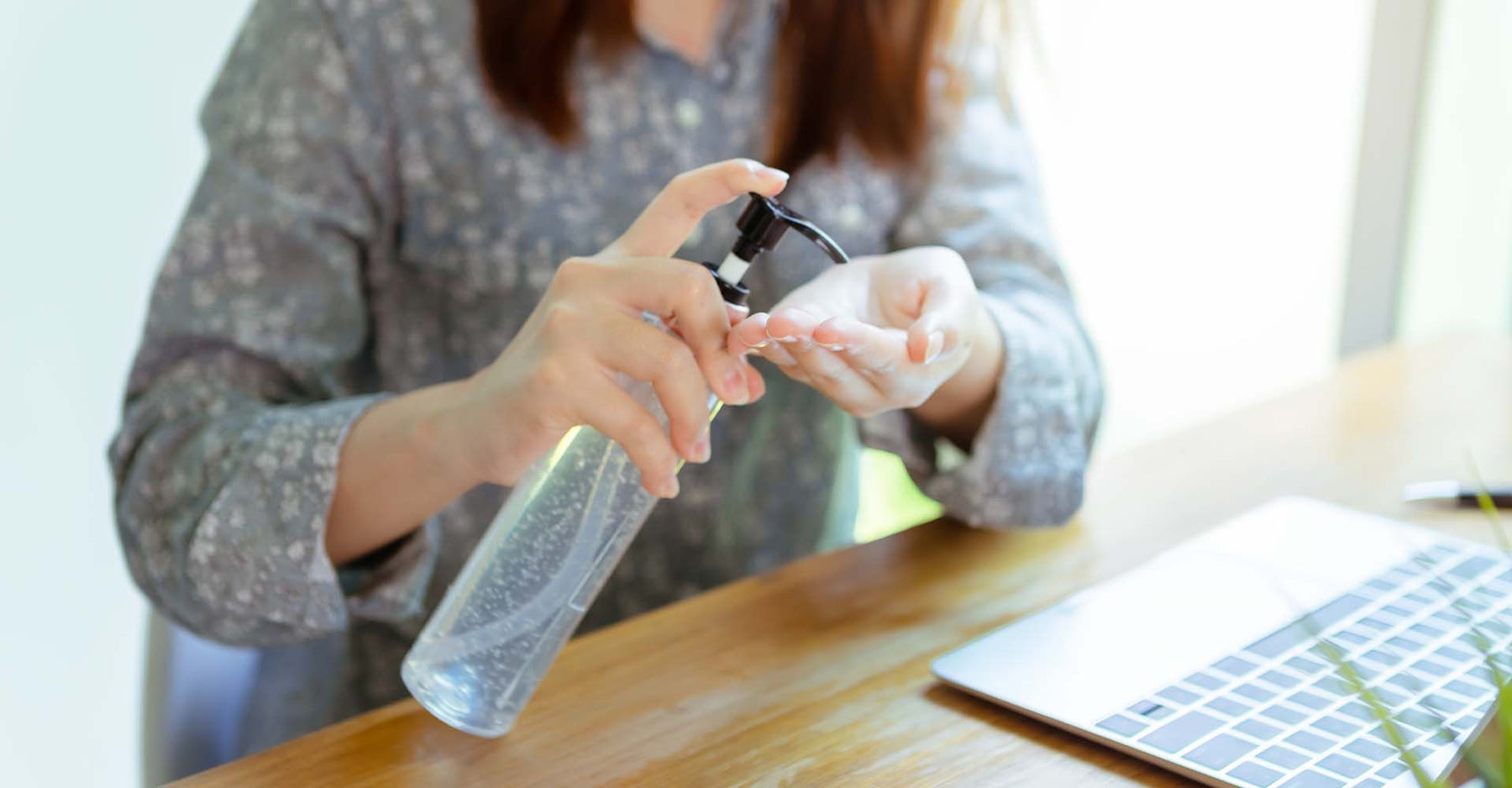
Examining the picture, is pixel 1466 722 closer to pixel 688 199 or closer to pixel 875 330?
pixel 875 330

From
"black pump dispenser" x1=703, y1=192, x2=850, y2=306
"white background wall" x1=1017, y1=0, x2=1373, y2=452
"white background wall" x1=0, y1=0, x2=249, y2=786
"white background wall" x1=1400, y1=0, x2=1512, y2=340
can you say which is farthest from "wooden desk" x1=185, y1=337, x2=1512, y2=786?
"white background wall" x1=1017, y1=0, x2=1373, y2=452

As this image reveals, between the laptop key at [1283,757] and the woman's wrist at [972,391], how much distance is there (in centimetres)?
30

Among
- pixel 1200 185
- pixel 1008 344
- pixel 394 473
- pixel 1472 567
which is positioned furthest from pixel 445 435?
pixel 1200 185

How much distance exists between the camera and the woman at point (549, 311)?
0.66 m

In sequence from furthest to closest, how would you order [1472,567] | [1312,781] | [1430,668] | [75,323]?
[75,323] → [1472,567] → [1430,668] → [1312,781]

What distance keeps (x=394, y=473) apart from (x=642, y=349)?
0.67 feet

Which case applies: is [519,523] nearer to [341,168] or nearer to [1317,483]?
[341,168]

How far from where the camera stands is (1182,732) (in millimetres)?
620

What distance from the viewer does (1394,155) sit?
1733 millimetres

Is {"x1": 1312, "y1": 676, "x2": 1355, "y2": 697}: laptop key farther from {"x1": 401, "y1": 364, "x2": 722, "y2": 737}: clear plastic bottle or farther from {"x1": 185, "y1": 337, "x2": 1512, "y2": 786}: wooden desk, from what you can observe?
{"x1": 401, "y1": 364, "x2": 722, "y2": 737}: clear plastic bottle

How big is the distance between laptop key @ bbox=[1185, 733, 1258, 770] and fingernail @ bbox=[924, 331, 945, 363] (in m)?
0.22

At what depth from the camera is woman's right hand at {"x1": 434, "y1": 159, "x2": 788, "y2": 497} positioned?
24.5 inches

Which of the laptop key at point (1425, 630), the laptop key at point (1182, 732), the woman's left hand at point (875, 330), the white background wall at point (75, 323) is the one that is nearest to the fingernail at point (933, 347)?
the woman's left hand at point (875, 330)

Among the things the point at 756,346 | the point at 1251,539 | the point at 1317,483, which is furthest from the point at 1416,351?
the point at 756,346
